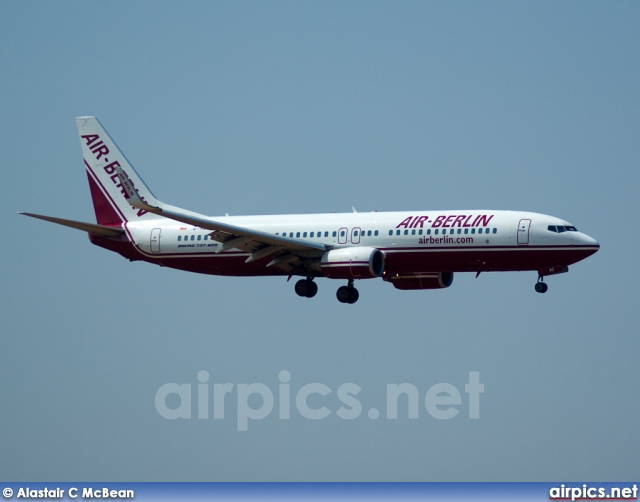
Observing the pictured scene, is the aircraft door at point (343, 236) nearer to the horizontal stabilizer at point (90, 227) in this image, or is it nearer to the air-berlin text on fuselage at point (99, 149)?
the horizontal stabilizer at point (90, 227)

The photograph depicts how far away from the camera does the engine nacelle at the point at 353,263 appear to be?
3531 inches

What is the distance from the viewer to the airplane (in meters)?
89.2

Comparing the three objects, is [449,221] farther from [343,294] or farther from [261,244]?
[261,244]

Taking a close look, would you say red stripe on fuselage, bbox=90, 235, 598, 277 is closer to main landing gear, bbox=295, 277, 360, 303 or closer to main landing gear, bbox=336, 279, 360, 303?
main landing gear, bbox=295, 277, 360, 303

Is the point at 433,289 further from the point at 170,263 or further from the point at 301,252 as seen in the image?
the point at 170,263

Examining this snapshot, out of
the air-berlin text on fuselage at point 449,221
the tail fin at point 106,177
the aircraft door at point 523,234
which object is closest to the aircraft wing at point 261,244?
the air-berlin text on fuselage at point 449,221

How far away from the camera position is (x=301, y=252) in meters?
92.4

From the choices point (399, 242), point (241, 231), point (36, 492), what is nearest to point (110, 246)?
point (241, 231)

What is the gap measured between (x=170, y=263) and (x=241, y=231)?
888cm

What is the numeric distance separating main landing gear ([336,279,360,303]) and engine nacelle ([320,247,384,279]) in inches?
134

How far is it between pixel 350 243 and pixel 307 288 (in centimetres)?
427

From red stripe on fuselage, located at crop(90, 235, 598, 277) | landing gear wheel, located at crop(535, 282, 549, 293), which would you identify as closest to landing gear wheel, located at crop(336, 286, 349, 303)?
red stripe on fuselage, located at crop(90, 235, 598, 277)

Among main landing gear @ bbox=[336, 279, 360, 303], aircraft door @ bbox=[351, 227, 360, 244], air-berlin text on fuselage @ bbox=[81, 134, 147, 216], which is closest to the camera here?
aircraft door @ bbox=[351, 227, 360, 244]

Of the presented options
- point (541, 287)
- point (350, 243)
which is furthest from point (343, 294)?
point (541, 287)
